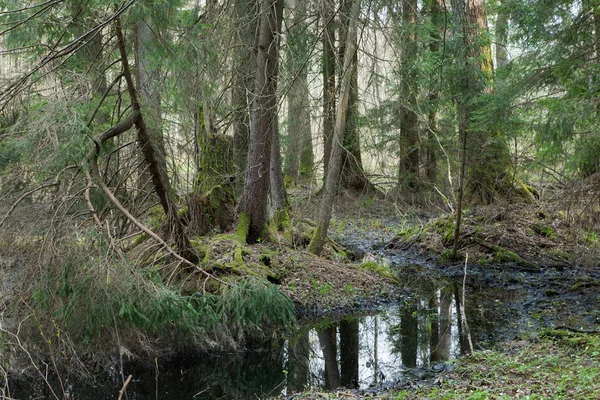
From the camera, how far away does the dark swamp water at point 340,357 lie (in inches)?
273

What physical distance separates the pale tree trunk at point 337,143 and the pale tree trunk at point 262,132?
1.11m

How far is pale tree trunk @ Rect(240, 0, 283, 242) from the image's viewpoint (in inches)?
423

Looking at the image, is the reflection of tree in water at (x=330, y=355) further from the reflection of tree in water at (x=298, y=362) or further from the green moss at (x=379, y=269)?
the green moss at (x=379, y=269)

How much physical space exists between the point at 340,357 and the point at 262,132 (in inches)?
190

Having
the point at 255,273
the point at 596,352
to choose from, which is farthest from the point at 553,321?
the point at 255,273

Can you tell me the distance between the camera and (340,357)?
8031 mm

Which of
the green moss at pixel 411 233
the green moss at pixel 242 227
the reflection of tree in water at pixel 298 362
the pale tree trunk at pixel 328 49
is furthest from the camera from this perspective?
the green moss at pixel 411 233

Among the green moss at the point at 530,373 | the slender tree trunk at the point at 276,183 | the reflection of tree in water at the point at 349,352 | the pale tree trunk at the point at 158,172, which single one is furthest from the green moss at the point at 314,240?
the green moss at the point at 530,373

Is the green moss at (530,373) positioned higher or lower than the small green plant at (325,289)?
lower

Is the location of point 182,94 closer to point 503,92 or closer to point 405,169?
point 503,92

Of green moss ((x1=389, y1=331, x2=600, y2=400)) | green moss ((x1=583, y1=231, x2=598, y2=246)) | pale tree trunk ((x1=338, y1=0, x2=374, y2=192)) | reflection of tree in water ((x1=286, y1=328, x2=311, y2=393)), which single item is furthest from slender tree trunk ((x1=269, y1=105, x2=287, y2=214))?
green moss ((x1=389, y1=331, x2=600, y2=400))

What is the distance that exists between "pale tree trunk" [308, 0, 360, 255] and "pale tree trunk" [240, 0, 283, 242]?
111 cm

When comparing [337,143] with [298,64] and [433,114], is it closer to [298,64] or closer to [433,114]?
[298,64]

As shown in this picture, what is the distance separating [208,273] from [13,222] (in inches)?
118
